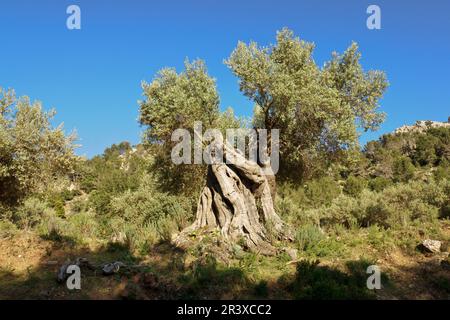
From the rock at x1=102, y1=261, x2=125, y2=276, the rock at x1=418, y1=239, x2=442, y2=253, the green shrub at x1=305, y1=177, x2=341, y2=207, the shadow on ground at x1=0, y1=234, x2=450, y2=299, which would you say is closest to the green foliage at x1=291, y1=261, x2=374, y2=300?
the shadow on ground at x1=0, y1=234, x2=450, y2=299

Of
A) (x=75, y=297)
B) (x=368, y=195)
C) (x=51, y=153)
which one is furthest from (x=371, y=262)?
A: (x=51, y=153)

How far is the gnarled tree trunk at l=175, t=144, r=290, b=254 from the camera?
14844mm

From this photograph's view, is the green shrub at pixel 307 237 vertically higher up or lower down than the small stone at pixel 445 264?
higher up

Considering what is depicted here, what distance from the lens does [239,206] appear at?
1527 centimetres

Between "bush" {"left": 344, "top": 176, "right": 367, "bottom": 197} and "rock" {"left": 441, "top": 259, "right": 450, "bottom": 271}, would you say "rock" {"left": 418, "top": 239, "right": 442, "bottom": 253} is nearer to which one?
"rock" {"left": 441, "top": 259, "right": 450, "bottom": 271}

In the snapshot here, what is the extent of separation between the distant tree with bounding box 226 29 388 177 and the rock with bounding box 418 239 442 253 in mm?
5689

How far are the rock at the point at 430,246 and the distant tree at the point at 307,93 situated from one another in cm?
569

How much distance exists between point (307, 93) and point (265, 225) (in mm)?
6518

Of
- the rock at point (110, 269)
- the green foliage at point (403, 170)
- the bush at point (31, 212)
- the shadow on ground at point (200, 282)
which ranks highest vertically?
the green foliage at point (403, 170)

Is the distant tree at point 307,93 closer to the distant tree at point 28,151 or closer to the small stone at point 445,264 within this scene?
the small stone at point 445,264

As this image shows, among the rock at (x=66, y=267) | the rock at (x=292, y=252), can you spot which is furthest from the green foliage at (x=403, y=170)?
the rock at (x=66, y=267)

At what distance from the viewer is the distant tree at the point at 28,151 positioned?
15.1 m

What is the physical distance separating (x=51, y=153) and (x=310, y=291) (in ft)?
44.6

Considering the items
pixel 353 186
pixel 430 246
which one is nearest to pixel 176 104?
pixel 430 246
